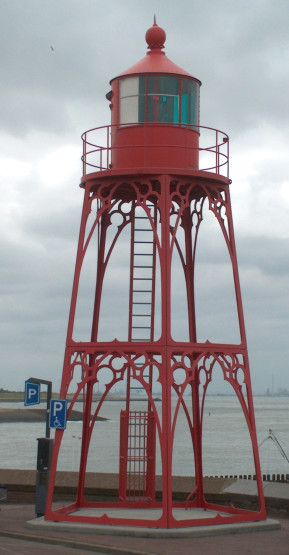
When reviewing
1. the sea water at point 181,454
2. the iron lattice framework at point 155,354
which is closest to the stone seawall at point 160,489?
the iron lattice framework at point 155,354

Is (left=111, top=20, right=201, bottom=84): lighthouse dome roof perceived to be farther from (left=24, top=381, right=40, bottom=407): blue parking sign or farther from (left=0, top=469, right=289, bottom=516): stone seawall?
(left=0, top=469, right=289, bottom=516): stone seawall

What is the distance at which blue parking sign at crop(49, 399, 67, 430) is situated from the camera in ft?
67.4

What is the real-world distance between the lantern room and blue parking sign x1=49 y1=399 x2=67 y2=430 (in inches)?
224

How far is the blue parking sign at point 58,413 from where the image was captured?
20555 mm

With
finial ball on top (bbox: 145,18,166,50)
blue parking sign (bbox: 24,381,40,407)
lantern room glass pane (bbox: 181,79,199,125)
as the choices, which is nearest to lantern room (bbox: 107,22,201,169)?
lantern room glass pane (bbox: 181,79,199,125)

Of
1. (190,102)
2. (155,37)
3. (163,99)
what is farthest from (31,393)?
(155,37)

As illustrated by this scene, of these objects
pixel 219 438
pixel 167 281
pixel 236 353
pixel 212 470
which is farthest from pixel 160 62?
pixel 219 438

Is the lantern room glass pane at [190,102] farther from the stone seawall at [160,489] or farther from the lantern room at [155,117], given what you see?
the stone seawall at [160,489]

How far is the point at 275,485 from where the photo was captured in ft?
75.1

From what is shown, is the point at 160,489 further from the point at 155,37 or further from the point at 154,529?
the point at 155,37

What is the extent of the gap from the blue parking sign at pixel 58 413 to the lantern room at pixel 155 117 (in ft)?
18.6

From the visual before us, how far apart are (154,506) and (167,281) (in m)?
5.74

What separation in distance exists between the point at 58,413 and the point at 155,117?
23.6 feet

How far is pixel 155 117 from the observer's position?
70.7ft
